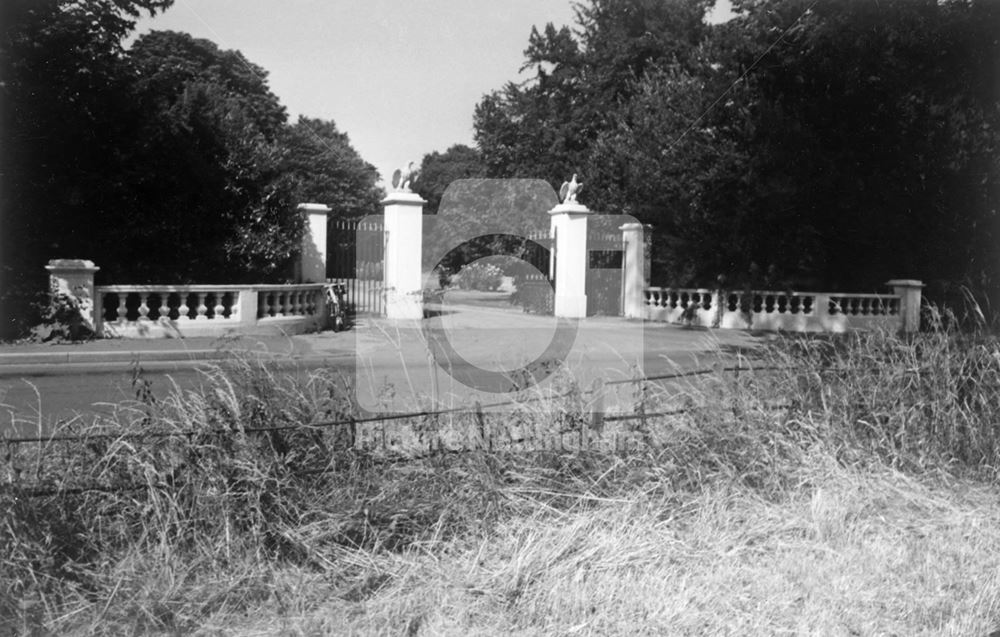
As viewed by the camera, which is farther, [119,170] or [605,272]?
[605,272]

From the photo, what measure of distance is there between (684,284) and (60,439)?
1789 centimetres

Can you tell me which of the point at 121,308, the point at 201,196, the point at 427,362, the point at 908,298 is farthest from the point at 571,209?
the point at 427,362

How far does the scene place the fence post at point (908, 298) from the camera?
1912cm

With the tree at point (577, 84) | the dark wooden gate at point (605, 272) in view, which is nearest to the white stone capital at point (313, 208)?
the dark wooden gate at point (605, 272)

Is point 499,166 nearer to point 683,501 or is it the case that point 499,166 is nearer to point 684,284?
point 684,284

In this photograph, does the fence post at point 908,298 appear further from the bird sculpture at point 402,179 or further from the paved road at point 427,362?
the bird sculpture at point 402,179

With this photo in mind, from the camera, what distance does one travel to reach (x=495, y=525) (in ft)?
13.7

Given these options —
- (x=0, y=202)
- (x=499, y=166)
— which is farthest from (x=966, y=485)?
(x=499, y=166)

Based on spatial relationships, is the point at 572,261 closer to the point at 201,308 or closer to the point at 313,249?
the point at 313,249

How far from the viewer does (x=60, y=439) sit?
159 inches

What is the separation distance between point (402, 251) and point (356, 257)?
1.51 m

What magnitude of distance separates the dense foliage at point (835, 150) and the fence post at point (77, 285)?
1290 centimetres

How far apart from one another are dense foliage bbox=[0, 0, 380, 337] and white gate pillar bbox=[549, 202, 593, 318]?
661cm

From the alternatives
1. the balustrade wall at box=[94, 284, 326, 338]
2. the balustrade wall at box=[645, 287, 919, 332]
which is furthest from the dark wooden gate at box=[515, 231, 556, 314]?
the balustrade wall at box=[94, 284, 326, 338]
